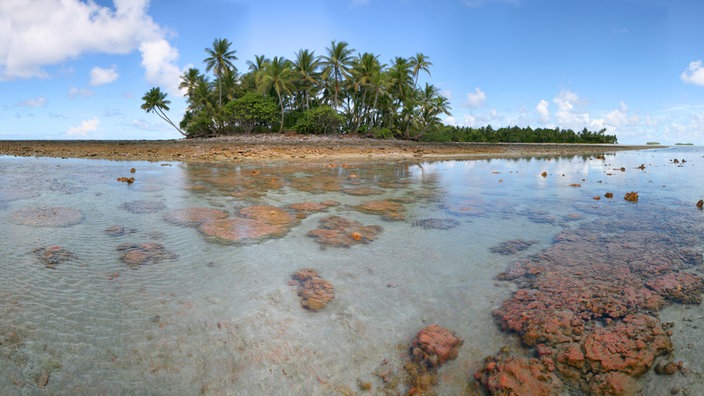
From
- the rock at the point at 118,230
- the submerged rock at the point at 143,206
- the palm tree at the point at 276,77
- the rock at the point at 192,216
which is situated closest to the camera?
the rock at the point at 118,230

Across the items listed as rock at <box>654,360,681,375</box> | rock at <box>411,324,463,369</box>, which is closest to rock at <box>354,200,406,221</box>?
rock at <box>411,324,463,369</box>

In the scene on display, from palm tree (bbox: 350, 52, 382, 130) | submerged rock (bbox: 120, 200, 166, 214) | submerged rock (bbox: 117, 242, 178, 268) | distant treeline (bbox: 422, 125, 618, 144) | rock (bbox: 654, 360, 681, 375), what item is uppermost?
palm tree (bbox: 350, 52, 382, 130)

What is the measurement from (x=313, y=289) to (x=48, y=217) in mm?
6491

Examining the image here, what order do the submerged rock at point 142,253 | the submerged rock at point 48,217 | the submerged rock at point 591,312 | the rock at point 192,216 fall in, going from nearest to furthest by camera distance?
the submerged rock at point 591,312 < the submerged rock at point 142,253 < the submerged rock at point 48,217 < the rock at point 192,216

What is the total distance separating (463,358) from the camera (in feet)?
10.2

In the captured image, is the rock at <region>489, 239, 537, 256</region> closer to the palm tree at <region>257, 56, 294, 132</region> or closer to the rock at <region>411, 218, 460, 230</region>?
the rock at <region>411, 218, 460, 230</region>

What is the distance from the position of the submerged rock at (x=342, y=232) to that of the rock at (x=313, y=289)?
4.13ft

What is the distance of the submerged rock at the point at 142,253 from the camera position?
506 cm

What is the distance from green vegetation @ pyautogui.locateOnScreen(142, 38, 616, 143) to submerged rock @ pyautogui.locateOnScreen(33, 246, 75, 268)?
137 feet

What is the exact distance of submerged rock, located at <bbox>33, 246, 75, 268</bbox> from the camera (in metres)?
4.91

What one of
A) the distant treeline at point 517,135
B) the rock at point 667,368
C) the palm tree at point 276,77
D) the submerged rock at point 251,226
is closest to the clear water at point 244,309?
the rock at point 667,368

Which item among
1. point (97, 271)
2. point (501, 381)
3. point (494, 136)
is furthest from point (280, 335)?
point (494, 136)

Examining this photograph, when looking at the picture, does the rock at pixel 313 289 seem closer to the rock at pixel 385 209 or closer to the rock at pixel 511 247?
the rock at pixel 511 247

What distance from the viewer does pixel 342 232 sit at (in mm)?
6770
